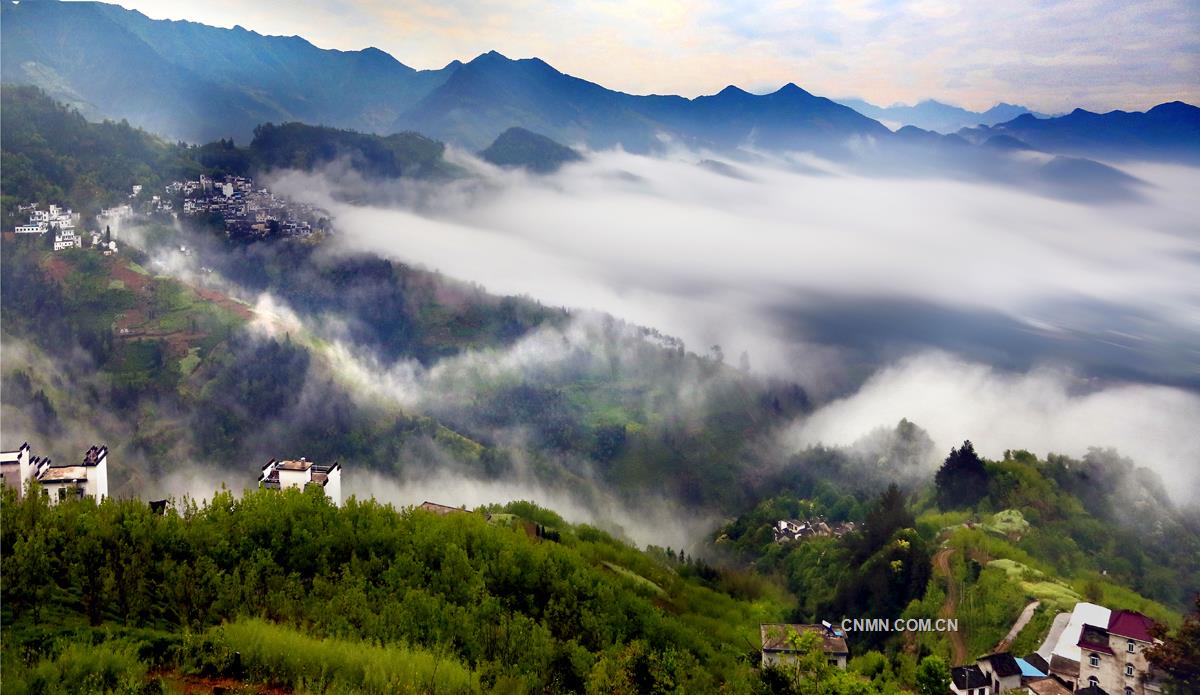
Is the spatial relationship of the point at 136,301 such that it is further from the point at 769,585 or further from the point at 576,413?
the point at 769,585

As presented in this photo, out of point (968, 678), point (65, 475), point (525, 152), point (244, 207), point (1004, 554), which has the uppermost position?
point (525, 152)

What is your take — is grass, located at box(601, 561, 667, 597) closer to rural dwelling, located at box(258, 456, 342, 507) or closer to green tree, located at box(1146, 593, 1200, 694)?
rural dwelling, located at box(258, 456, 342, 507)

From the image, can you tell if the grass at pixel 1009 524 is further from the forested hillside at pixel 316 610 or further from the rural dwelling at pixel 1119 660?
the forested hillside at pixel 316 610

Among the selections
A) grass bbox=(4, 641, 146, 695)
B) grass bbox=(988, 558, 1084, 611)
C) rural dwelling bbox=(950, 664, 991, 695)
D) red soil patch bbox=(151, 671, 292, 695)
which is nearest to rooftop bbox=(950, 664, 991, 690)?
rural dwelling bbox=(950, 664, 991, 695)

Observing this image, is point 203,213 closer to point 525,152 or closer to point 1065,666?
point 1065,666

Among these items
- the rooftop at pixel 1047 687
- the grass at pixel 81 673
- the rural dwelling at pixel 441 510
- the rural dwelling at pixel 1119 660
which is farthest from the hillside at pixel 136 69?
the rural dwelling at pixel 1119 660

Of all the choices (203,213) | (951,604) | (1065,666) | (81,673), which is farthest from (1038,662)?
(203,213)
